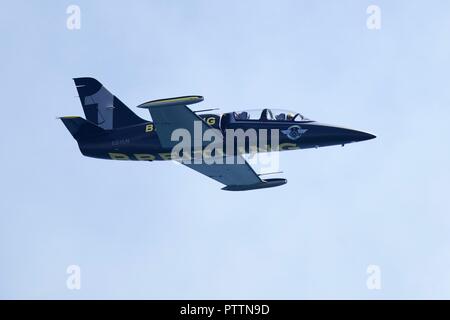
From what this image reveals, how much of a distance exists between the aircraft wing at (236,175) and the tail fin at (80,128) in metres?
4.78

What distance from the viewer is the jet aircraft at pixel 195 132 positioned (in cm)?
3925

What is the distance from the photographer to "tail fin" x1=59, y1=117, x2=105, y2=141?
139 ft

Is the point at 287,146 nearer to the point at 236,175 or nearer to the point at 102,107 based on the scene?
the point at 236,175

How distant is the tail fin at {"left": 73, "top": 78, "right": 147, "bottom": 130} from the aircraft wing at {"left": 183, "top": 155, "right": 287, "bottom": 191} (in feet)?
12.4

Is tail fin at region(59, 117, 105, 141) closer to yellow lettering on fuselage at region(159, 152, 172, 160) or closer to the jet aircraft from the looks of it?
the jet aircraft

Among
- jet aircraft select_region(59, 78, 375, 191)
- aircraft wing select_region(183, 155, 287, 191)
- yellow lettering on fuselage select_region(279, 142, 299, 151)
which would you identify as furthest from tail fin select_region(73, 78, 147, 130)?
yellow lettering on fuselage select_region(279, 142, 299, 151)

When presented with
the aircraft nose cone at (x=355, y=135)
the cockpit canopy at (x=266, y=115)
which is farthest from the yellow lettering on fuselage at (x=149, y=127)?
the aircraft nose cone at (x=355, y=135)

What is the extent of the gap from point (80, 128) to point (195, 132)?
6.36 m

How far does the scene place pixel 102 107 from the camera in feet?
148
